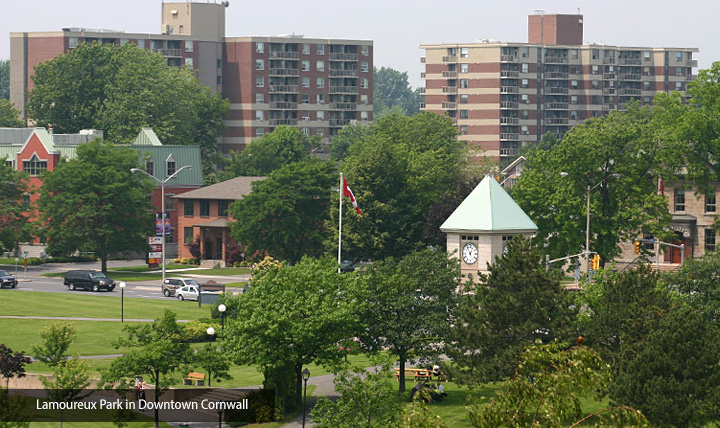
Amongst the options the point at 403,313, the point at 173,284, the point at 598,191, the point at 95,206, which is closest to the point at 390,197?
the point at 598,191

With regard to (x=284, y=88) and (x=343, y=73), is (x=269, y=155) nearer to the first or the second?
(x=284, y=88)

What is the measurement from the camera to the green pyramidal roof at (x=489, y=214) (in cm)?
7775

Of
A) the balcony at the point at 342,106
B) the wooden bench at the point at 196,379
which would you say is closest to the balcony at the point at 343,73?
the balcony at the point at 342,106

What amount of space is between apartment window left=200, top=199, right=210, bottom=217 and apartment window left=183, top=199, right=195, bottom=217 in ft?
3.53

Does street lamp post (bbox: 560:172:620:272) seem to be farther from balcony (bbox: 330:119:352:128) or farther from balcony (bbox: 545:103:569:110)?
balcony (bbox: 545:103:569:110)

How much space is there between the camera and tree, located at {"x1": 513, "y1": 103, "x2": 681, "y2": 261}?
85500 millimetres

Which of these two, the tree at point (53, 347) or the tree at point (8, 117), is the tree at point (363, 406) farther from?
the tree at point (8, 117)

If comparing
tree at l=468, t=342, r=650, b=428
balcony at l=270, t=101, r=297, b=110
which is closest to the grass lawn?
tree at l=468, t=342, r=650, b=428

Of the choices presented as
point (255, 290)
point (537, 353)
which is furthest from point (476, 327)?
point (537, 353)

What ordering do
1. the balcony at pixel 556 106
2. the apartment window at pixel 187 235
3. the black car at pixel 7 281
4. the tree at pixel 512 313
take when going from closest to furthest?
the tree at pixel 512 313 → the black car at pixel 7 281 → the apartment window at pixel 187 235 → the balcony at pixel 556 106

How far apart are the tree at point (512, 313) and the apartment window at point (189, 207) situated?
2788 inches

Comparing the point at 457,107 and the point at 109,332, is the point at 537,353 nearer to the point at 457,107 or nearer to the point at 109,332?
the point at 109,332

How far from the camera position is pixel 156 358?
48.6 metres

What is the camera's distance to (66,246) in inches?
4055
